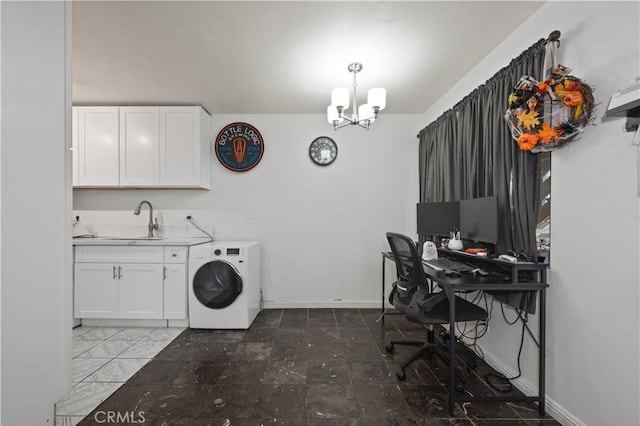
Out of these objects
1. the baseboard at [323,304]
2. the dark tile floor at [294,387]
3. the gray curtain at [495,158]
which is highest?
the gray curtain at [495,158]

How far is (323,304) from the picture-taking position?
11.7ft

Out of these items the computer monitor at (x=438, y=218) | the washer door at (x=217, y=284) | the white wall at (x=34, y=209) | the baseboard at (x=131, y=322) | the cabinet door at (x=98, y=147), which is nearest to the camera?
the white wall at (x=34, y=209)

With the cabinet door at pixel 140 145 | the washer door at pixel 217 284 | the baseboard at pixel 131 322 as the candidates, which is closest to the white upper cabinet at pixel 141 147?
the cabinet door at pixel 140 145

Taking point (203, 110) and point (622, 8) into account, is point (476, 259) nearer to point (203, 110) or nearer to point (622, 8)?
point (622, 8)

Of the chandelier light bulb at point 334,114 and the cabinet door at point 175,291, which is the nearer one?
the chandelier light bulb at point 334,114

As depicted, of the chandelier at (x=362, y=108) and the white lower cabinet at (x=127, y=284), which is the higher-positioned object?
the chandelier at (x=362, y=108)

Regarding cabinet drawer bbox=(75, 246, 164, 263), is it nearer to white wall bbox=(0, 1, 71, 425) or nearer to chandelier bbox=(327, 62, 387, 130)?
white wall bbox=(0, 1, 71, 425)

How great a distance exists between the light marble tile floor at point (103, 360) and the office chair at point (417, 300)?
204 cm

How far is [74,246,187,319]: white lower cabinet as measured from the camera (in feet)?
9.70

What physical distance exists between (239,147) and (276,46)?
64.4 inches

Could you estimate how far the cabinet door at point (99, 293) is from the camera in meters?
2.96

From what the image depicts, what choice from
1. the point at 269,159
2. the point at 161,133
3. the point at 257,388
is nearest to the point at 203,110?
the point at 161,133

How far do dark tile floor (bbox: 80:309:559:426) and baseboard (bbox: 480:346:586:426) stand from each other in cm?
6
